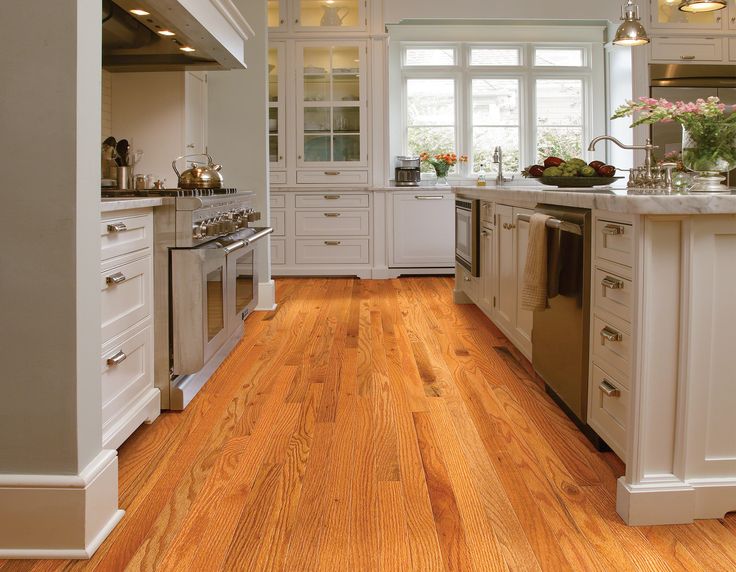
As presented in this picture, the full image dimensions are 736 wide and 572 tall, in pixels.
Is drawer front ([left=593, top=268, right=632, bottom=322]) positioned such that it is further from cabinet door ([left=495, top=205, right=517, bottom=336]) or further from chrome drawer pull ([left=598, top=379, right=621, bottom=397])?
cabinet door ([left=495, top=205, right=517, bottom=336])

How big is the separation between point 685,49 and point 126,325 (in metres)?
5.82

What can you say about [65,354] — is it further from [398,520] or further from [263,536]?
[398,520]

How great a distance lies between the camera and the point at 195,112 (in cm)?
461

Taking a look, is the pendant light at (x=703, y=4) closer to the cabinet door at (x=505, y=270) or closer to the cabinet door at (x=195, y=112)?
the cabinet door at (x=505, y=270)

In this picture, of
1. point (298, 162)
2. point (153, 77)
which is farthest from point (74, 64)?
point (298, 162)

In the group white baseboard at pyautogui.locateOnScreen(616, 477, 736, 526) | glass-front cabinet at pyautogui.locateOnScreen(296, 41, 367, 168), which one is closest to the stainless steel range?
white baseboard at pyautogui.locateOnScreen(616, 477, 736, 526)

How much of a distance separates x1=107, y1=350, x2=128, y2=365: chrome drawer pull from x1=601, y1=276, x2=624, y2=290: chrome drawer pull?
141cm

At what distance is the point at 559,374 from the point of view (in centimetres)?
251

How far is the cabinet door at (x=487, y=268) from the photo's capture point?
3.90m

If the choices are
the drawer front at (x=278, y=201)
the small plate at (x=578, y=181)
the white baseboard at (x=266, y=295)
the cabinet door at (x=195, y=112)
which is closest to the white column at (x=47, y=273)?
the small plate at (x=578, y=181)

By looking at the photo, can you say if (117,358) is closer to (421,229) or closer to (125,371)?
(125,371)

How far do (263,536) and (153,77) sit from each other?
3.43 m

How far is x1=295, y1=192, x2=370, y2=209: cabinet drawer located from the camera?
661 centimetres

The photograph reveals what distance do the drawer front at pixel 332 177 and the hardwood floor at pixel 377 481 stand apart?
3.43 meters
